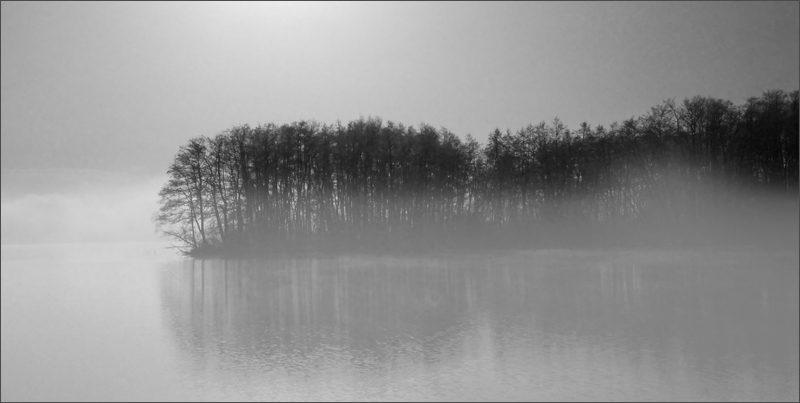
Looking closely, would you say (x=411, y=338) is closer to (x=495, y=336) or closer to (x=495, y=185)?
(x=495, y=336)

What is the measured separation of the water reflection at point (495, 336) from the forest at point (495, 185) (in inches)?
1165

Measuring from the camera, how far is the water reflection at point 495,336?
12.6 m

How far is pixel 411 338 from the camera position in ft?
57.4

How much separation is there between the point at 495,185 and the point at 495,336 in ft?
179

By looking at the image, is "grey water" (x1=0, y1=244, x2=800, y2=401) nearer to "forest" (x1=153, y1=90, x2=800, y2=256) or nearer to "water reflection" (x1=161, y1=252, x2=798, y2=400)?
"water reflection" (x1=161, y1=252, x2=798, y2=400)

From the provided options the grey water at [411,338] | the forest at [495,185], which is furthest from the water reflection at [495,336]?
the forest at [495,185]

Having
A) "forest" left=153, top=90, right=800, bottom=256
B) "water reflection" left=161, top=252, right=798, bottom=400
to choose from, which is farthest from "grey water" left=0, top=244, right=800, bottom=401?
"forest" left=153, top=90, right=800, bottom=256

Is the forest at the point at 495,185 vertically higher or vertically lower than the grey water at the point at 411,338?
higher

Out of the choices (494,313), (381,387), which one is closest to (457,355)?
(381,387)

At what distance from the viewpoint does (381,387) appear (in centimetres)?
1257

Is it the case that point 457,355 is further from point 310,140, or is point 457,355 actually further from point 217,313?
point 310,140

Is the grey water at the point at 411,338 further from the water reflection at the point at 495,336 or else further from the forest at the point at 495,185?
the forest at the point at 495,185

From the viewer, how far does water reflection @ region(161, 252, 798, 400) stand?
1258 centimetres

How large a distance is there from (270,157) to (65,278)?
33.6 meters
